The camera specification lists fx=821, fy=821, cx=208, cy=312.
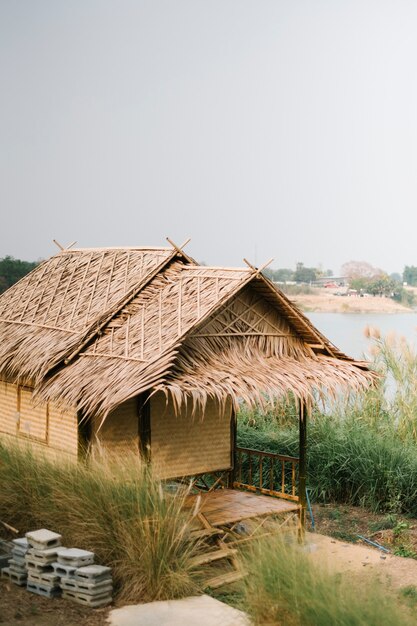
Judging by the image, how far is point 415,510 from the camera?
10461mm

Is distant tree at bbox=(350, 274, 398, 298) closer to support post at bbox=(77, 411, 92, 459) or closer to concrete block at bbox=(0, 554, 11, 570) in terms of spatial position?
support post at bbox=(77, 411, 92, 459)

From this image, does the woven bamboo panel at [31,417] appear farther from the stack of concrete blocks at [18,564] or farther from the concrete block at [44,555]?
the concrete block at [44,555]

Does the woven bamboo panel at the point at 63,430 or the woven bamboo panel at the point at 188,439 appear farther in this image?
the woven bamboo panel at the point at 188,439

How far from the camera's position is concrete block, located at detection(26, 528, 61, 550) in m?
6.60

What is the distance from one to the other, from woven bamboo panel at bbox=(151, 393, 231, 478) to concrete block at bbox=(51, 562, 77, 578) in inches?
81.6

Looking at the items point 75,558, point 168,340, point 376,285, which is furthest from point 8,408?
point 376,285

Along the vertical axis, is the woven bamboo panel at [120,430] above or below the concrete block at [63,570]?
above

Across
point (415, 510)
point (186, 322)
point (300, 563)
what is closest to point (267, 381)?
point (186, 322)

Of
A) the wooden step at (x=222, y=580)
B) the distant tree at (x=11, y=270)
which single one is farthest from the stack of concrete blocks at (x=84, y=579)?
the distant tree at (x=11, y=270)

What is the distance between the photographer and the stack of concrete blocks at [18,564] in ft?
22.2

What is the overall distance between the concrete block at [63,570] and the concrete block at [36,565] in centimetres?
7

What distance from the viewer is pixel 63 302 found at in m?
9.91

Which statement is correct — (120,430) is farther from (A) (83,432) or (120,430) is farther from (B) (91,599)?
(B) (91,599)

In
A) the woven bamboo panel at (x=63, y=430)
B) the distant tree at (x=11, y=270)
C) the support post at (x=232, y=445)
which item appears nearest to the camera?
the woven bamboo panel at (x=63, y=430)
